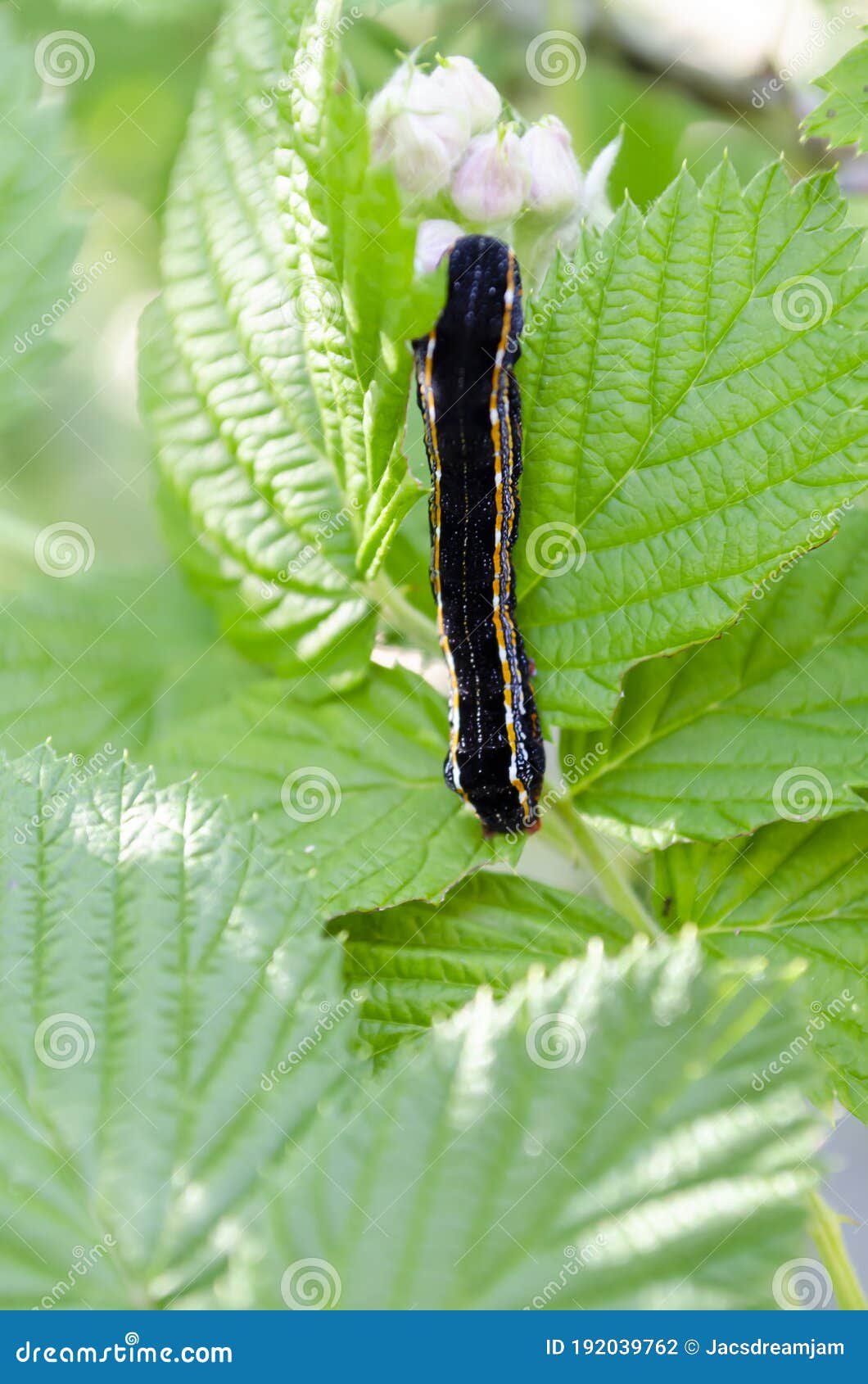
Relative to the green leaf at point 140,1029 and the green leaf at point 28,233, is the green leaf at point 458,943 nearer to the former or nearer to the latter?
the green leaf at point 140,1029

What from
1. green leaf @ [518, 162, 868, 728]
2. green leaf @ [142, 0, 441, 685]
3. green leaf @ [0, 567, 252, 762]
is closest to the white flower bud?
green leaf @ [518, 162, 868, 728]

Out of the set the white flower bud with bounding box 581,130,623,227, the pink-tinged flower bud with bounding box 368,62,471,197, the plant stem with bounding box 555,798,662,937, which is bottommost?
the plant stem with bounding box 555,798,662,937

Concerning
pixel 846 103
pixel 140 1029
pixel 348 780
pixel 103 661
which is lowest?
pixel 140 1029

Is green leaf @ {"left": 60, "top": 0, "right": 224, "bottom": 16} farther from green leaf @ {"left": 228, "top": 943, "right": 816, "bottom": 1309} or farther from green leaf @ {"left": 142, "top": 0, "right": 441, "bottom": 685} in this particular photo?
green leaf @ {"left": 228, "top": 943, "right": 816, "bottom": 1309}

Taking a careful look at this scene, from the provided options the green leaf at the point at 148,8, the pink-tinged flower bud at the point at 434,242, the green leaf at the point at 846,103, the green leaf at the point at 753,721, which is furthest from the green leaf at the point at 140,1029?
the green leaf at the point at 148,8

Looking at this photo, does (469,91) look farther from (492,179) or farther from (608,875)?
(608,875)

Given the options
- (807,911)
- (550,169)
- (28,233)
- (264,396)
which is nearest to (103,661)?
(264,396)
